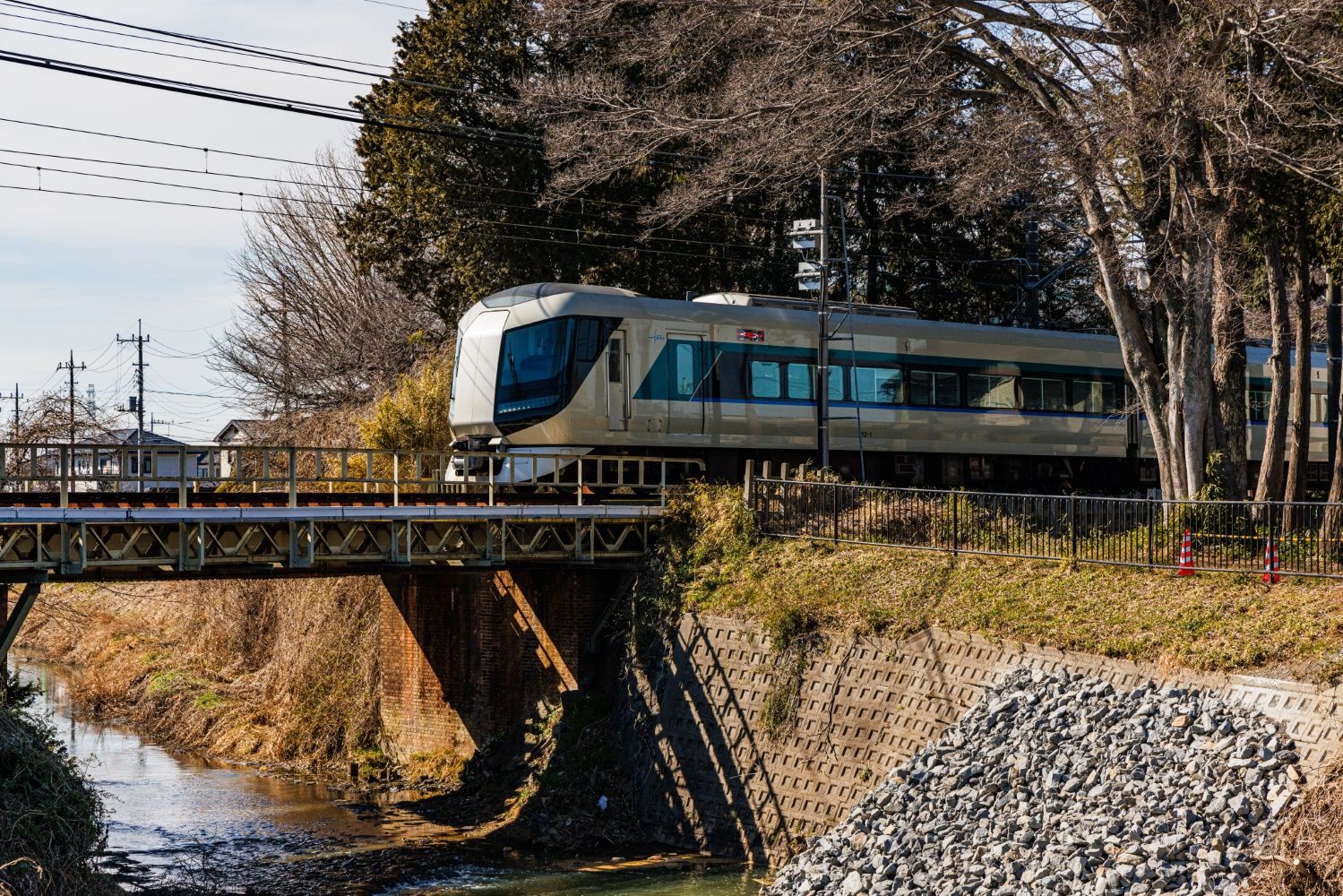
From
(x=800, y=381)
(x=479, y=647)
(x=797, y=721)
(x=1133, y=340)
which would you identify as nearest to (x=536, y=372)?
(x=479, y=647)

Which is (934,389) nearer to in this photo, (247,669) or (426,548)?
(426,548)

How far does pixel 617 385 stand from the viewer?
76.0 ft

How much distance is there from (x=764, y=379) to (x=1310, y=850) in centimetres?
1417

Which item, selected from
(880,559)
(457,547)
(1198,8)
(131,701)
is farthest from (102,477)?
(131,701)

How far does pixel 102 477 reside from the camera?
16297 millimetres

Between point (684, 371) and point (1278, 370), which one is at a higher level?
point (684, 371)

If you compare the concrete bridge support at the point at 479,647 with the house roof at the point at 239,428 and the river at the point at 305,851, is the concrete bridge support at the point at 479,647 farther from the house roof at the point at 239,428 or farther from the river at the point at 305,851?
the house roof at the point at 239,428

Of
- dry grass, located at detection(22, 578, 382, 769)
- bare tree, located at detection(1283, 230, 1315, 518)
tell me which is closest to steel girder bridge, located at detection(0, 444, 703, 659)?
dry grass, located at detection(22, 578, 382, 769)

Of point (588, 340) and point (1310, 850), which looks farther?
point (588, 340)

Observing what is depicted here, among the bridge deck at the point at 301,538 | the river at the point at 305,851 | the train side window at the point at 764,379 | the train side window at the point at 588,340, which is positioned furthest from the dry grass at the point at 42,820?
the train side window at the point at 764,379

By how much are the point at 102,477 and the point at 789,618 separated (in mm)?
8605

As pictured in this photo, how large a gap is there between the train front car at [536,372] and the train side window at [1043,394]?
9241 millimetres

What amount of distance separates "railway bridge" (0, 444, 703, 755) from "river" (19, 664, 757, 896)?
2.36 metres

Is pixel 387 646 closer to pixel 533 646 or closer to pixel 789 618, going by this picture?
pixel 533 646
